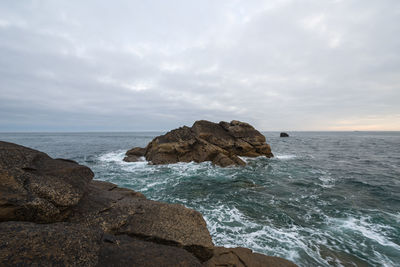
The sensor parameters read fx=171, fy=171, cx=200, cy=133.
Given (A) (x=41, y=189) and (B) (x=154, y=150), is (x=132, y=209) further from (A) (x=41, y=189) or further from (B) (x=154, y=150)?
(B) (x=154, y=150)

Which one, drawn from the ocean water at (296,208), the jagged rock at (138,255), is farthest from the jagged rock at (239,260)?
the ocean water at (296,208)

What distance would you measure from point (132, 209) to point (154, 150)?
18316mm

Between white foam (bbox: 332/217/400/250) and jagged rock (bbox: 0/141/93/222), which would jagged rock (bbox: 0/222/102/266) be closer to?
jagged rock (bbox: 0/141/93/222)

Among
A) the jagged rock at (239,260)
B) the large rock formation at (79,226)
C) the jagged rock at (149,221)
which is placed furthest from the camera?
the jagged rock at (239,260)

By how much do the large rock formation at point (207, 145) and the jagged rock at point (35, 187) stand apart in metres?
16.4

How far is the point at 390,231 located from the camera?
7457 millimetres

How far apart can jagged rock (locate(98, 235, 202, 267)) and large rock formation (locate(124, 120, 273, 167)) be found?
54.4 ft

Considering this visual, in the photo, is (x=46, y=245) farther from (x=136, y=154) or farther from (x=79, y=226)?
(x=136, y=154)

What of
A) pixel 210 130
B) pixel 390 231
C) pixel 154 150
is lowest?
pixel 390 231

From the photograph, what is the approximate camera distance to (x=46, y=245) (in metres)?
2.93

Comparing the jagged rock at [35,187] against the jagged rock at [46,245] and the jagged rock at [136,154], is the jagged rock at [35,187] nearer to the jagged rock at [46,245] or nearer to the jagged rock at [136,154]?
the jagged rock at [46,245]

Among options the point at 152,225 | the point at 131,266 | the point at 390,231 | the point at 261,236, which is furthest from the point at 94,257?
the point at 390,231

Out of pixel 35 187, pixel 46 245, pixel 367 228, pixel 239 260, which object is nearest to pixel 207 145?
pixel 367 228

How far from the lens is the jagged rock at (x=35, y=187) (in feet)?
11.8
